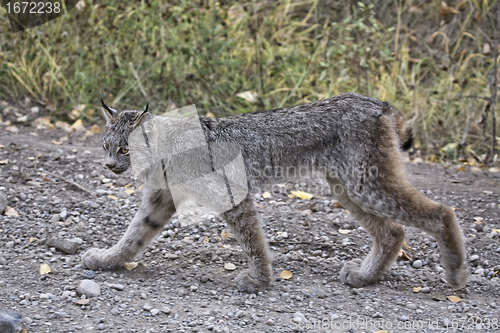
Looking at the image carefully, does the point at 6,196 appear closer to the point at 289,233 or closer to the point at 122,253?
the point at 122,253

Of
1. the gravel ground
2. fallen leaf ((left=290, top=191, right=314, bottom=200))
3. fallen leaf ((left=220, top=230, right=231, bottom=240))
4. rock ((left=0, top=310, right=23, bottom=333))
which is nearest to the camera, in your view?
rock ((left=0, top=310, right=23, bottom=333))

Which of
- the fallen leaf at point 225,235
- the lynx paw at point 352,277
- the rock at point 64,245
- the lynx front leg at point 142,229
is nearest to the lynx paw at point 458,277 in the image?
the lynx paw at point 352,277

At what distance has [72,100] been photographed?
7156 millimetres

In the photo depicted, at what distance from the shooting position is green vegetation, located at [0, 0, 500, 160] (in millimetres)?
7105

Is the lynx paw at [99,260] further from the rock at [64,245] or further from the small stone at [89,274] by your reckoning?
the rock at [64,245]

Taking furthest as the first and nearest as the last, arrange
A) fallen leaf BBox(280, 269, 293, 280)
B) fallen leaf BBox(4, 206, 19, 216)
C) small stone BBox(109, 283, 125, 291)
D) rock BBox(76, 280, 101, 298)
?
fallen leaf BBox(4, 206, 19, 216) → fallen leaf BBox(280, 269, 293, 280) → small stone BBox(109, 283, 125, 291) → rock BBox(76, 280, 101, 298)

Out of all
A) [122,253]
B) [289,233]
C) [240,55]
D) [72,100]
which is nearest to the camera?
[122,253]

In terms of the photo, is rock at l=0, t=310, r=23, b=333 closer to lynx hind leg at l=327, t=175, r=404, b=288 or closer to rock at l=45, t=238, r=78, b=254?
rock at l=45, t=238, r=78, b=254

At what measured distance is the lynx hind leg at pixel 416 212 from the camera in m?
3.53

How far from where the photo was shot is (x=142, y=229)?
3854 mm

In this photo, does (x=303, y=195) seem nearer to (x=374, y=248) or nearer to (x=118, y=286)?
(x=374, y=248)

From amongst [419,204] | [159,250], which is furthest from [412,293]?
[159,250]

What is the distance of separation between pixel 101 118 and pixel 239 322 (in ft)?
15.5

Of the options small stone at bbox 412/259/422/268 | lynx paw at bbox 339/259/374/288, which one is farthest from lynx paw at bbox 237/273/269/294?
small stone at bbox 412/259/422/268
